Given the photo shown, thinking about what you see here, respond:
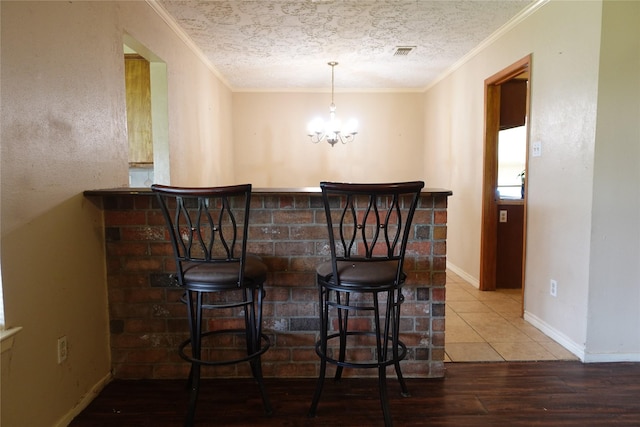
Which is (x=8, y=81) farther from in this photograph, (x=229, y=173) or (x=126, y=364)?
(x=229, y=173)

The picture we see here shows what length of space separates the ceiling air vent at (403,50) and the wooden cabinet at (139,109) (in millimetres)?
2453

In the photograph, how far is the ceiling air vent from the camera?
12.6ft

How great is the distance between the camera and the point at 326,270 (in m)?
1.75

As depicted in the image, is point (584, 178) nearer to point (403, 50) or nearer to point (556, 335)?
point (556, 335)

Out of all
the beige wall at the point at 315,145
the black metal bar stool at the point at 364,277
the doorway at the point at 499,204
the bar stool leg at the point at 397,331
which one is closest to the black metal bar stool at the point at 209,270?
the black metal bar stool at the point at 364,277

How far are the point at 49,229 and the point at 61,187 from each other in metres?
0.20

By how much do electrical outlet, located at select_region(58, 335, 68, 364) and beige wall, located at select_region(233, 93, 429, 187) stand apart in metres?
4.24

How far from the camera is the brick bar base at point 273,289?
1997mm

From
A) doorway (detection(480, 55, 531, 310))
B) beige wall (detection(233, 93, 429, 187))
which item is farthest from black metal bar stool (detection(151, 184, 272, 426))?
beige wall (detection(233, 93, 429, 187))

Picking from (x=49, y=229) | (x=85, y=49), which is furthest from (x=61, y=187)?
(x=85, y=49)

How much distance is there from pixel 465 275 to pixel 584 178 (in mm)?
2084

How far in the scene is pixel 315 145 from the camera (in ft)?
19.0

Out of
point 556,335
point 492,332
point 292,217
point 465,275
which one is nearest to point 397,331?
point 292,217

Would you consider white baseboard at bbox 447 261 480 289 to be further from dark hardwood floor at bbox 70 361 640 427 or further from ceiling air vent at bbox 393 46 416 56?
ceiling air vent at bbox 393 46 416 56
